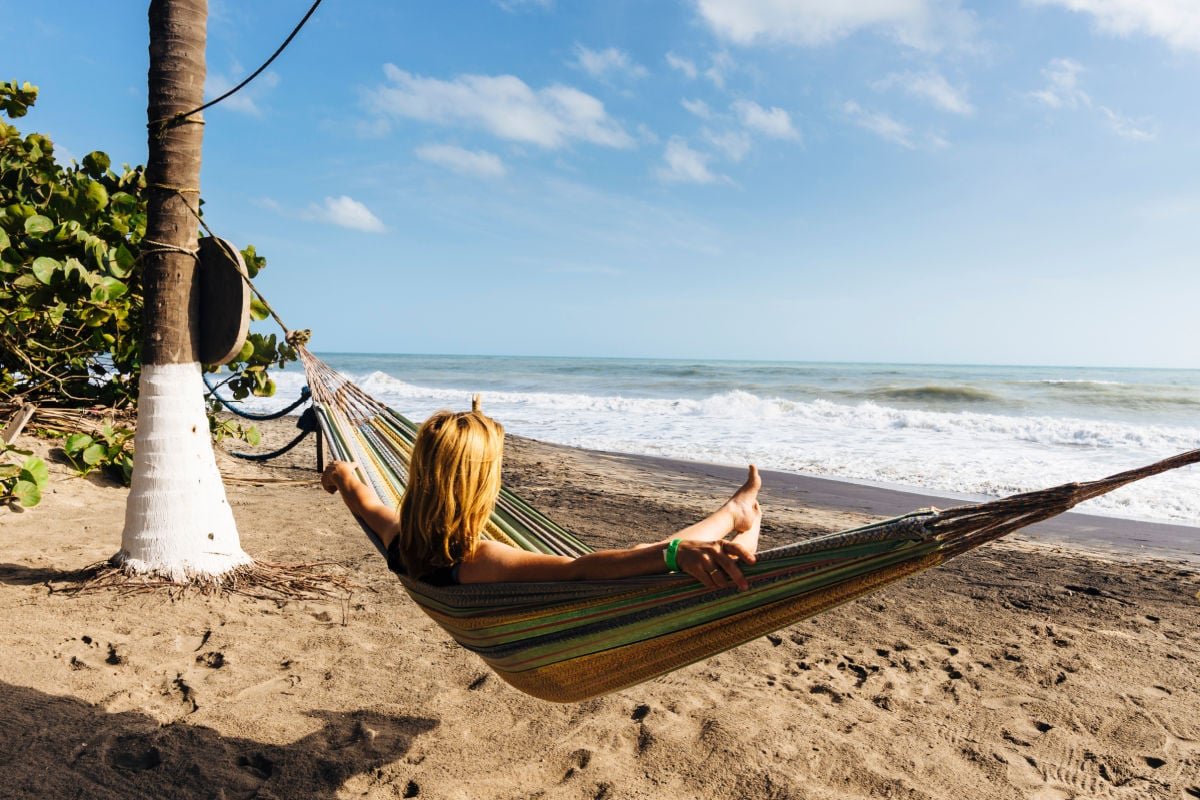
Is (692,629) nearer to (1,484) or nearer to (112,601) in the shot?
(112,601)

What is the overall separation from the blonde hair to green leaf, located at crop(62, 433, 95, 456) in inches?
113

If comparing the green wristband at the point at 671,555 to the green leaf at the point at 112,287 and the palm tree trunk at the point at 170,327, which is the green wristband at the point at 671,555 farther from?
the green leaf at the point at 112,287

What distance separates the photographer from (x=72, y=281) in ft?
10.3

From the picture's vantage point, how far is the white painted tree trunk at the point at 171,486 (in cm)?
250

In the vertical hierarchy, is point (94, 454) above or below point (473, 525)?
below

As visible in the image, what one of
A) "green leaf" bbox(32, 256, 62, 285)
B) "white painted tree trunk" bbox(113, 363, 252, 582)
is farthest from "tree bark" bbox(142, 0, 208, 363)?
"green leaf" bbox(32, 256, 62, 285)

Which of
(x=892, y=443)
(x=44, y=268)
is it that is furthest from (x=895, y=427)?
(x=44, y=268)

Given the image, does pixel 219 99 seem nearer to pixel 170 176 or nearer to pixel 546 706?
pixel 170 176

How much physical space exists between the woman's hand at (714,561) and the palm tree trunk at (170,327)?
6.59 feet

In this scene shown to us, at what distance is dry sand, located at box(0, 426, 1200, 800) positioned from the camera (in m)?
1.71

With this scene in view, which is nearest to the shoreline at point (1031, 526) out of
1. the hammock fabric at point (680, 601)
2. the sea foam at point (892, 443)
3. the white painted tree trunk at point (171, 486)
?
the sea foam at point (892, 443)

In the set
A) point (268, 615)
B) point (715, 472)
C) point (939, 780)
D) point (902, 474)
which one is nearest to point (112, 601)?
point (268, 615)

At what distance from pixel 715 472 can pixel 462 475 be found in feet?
19.7

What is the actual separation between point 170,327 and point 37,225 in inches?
43.7
